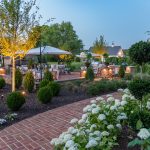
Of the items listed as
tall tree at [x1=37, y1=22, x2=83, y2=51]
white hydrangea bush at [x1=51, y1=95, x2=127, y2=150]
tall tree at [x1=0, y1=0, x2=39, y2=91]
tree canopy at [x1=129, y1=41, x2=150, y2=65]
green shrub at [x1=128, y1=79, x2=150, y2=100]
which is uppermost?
tall tree at [x1=37, y1=22, x2=83, y2=51]

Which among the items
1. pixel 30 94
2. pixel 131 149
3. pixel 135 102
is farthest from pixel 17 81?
pixel 131 149

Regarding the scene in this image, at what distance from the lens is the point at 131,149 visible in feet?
12.5

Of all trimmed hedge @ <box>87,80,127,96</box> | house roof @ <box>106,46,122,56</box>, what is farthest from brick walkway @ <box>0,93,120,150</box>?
house roof @ <box>106,46,122,56</box>

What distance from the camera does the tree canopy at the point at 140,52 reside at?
4559 millimetres

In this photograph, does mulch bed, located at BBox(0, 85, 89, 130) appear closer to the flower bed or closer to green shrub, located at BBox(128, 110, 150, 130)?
the flower bed

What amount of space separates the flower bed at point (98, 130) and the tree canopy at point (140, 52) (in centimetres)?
77

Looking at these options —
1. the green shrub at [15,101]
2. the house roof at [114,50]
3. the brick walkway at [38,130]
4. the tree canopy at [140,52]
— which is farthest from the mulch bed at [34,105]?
the house roof at [114,50]

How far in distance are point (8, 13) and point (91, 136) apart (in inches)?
320

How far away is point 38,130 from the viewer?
5.70 m

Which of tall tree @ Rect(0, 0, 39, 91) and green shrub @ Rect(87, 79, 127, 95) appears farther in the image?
tall tree @ Rect(0, 0, 39, 91)

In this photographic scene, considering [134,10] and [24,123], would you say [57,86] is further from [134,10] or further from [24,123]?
[134,10]

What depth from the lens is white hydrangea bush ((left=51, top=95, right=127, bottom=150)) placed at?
3355mm

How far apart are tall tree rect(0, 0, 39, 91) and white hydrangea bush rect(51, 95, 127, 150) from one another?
660 cm

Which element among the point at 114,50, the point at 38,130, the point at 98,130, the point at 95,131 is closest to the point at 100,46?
the point at 38,130
